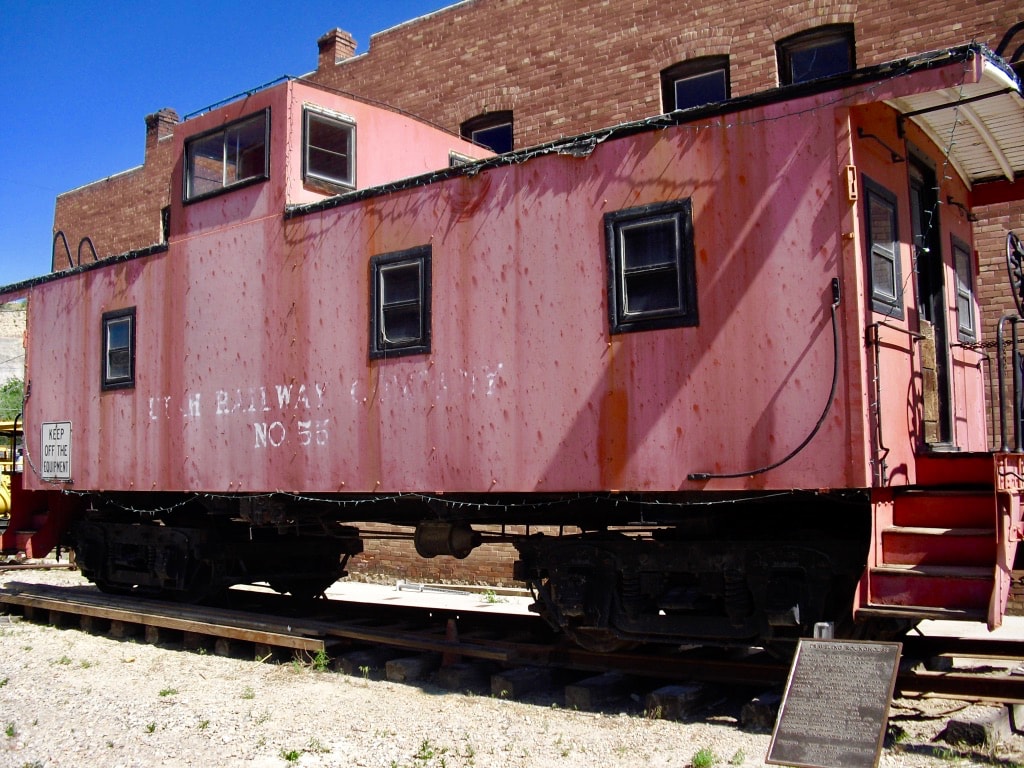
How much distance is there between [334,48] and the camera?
17812 millimetres

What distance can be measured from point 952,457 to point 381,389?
442 cm

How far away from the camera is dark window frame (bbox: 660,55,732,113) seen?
13.3 m

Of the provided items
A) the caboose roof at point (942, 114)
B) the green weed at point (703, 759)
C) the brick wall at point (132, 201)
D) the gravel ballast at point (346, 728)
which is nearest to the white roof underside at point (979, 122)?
the caboose roof at point (942, 114)

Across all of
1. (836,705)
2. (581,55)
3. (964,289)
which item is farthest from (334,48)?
(836,705)

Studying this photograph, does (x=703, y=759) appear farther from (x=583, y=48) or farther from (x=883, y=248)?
(x=583, y=48)

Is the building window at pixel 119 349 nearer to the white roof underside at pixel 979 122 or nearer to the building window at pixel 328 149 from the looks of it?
the building window at pixel 328 149

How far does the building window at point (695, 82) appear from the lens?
1335 cm

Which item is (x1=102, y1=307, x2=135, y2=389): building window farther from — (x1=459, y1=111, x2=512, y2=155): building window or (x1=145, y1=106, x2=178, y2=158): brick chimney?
(x1=145, y1=106, x2=178, y2=158): brick chimney

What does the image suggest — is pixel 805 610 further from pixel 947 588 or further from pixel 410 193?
pixel 410 193

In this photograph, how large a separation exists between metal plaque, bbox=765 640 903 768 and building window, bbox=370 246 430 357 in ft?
13.6

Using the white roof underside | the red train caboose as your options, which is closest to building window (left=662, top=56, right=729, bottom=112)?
the red train caboose

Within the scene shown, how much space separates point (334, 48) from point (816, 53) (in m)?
8.93

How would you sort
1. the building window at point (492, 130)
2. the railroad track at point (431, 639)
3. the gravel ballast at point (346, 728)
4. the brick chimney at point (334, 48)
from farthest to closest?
the brick chimney at point (334, 48), the building window at point (492, 130), the railroad track at point (431, 639), the gravel ballast at point (346, 728)

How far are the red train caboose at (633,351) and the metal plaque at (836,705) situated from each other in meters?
0.96
